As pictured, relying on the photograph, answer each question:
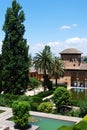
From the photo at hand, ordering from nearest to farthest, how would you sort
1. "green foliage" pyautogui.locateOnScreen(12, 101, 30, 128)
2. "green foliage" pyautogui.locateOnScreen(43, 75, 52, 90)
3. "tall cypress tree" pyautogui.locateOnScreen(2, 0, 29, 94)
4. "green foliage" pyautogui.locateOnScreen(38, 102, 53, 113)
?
"green foliage" pyautogui.locateOnScreen(12, 101, 30, 128), "green foliage" pyautogui.locateOnScreen(38, 102, 53, 113), "tall cypress tree" pyautogui.locateOnScreen(2, 0, 29, 94), "green foliage" pyautogui.locateOnScreen(43, 75, 52, 90)

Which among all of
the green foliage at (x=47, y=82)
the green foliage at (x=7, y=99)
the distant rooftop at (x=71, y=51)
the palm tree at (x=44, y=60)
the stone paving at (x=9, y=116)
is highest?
the distant rooftop at (x=71, y=51)

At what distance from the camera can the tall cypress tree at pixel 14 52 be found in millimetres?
36969

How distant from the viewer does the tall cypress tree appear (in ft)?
121

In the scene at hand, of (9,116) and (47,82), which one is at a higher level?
(47,82)

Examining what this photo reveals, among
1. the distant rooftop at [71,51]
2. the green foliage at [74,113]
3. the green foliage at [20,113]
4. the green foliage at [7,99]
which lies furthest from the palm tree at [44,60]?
the green foliage at [20,113]

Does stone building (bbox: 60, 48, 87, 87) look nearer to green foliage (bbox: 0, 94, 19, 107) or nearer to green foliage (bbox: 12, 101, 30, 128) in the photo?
green foliage (bbox: 0, 94, 19, 107)

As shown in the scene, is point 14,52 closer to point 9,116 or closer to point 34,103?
point 34,103

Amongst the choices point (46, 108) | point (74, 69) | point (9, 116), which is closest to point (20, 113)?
point (9, 116)

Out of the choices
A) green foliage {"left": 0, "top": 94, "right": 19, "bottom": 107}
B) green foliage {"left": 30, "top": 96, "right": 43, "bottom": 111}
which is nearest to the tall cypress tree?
green foliage {"left": 0, "top": 94, "right": 19, "bottom": 107}

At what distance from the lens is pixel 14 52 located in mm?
37250

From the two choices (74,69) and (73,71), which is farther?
(73,71)

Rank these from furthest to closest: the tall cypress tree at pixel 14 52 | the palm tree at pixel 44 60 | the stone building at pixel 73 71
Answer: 1. the stone building at pixel 73 71
2. the palm tree at pixel 44 60
3. the tall cypress tree at pixel 14 52

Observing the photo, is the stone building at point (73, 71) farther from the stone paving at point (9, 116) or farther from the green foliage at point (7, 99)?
the stone paving at point (9, 116)

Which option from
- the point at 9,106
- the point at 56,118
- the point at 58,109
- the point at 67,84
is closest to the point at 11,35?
the point at 9,106
